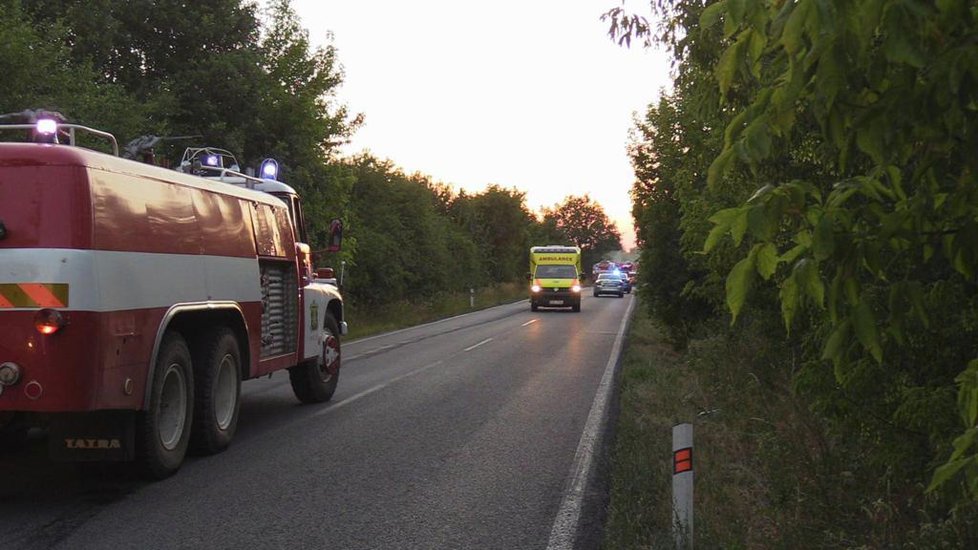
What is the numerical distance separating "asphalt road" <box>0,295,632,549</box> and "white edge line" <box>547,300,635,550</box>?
0.08 feet

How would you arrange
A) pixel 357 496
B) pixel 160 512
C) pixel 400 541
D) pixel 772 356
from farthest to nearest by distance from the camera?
pixel 772 356
pixel 357 496
pixel 160 512
pixel 400 541

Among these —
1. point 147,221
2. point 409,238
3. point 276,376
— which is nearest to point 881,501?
point 147,221

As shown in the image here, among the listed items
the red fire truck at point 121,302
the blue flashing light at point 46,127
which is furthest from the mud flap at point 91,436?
the blue flashing light at point 46,127

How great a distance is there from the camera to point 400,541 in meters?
5.43

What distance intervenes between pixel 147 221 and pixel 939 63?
19.2 ft

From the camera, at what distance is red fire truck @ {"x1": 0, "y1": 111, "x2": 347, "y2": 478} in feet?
19.0

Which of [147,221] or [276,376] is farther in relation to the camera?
[276,376]

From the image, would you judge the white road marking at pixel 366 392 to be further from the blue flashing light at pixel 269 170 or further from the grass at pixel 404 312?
the grass at pixel 404 312

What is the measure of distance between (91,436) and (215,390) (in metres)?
1.59

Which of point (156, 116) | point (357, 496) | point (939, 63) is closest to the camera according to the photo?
point (939, 63)

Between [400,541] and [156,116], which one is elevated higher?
[156,116]

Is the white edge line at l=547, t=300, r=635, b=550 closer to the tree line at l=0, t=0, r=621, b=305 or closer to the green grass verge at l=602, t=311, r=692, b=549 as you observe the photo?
the green grass verge at l=602, t=311, r=692, b=549

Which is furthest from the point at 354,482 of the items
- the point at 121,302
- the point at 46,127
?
the point at 46,127

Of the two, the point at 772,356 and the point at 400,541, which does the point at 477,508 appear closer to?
the point at 400,541
